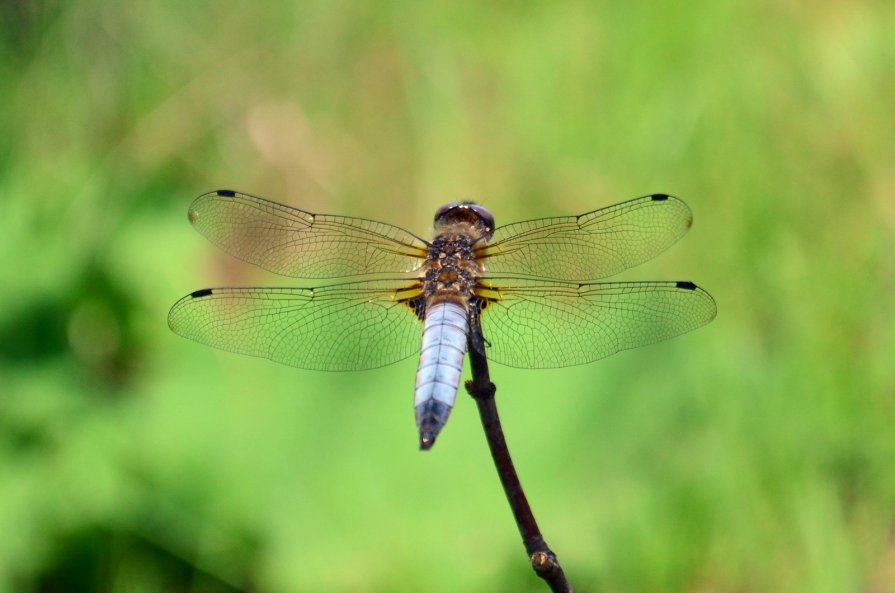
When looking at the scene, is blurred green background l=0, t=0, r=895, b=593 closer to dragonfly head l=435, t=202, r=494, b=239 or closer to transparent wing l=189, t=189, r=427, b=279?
transparent wing l=189, t=189, r=427, b=279

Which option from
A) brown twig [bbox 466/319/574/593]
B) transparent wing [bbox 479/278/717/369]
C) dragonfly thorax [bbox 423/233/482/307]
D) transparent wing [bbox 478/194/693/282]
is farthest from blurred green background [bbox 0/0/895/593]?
brown twig [bbox 466/319/574/593]

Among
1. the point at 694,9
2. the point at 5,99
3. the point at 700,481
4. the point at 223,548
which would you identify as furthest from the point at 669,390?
the point at 5,99

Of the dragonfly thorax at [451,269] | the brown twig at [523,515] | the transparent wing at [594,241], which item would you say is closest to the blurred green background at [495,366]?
the transparent wing at [594,241]

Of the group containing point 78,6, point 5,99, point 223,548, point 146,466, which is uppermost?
point 78,6

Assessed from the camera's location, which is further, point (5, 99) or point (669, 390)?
point (5, 99)

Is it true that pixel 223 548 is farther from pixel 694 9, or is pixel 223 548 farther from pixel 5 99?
pixel 694 9

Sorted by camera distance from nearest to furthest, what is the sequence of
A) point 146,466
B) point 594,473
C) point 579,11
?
point 594,473
point 146,466
point 579,11

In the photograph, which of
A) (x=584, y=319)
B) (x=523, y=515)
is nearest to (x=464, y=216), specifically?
(x=584, y=319)
